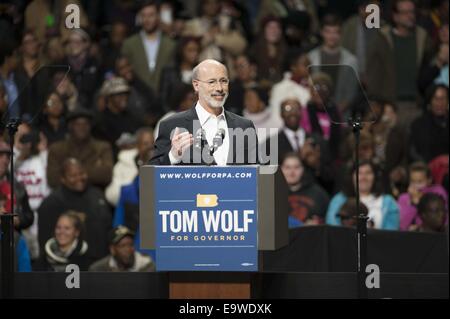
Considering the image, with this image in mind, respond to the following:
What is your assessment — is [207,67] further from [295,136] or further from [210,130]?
[295,136]

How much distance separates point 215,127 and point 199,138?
0.45ft

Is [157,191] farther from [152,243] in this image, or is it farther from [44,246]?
[44,246]

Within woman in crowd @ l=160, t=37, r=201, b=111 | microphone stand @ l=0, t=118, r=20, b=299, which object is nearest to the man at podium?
microphone stand @ l=0, t=118, r=20, b=299

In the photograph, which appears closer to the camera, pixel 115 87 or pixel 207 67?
pixel 207 67

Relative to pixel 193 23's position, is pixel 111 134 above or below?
below

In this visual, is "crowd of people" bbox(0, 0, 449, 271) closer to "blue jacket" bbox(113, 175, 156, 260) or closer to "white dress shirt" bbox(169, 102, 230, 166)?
"blue jacket" bbox(113, 175, 156, 260)

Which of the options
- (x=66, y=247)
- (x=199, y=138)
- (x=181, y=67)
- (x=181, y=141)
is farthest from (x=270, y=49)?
(x=181, y=141)

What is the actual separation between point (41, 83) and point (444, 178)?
3753 mm

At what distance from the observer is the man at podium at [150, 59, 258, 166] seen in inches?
338

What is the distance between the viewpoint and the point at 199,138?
8.64 metres

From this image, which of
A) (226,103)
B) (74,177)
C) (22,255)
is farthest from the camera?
(226,103)

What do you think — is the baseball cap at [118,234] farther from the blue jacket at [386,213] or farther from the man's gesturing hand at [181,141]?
the man's gesturing hand at [181,141]

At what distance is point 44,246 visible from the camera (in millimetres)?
10922

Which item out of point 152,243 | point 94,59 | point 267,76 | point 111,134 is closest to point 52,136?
point 111,134
